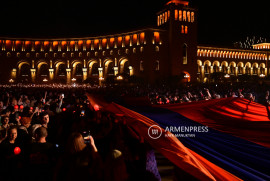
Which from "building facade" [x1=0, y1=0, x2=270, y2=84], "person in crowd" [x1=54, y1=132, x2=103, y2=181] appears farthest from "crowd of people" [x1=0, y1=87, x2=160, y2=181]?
"building facade" [x1=0, y1=0, x2=270, y2=84]

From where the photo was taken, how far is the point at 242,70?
243 feet

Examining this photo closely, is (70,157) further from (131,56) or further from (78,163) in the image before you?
(131,56)

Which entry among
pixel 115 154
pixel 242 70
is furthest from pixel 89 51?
pixel 115 154

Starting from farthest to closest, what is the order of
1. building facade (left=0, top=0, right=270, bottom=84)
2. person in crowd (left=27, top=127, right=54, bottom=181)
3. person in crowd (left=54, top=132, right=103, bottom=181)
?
building facade (left=0, top=0, right=270, bottom=84) → person in crowd (left=27, top=127, right=54, bottom=181) → person in crowd (left=54, top=132, right=103, bottom=181)

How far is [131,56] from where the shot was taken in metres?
57.6

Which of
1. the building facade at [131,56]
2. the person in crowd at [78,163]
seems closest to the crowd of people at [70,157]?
the person in crowd at [78,163]

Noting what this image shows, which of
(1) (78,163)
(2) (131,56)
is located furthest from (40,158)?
(2) (131,56)

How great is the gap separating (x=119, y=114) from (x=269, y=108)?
10.8 ft

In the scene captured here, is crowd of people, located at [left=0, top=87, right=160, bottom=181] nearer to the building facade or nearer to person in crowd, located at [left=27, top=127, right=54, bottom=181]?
person in crowd, located at [left=27, top=127, right=54, bottom=181]

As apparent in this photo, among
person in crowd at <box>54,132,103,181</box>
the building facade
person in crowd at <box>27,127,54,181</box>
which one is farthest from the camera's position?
the building facade

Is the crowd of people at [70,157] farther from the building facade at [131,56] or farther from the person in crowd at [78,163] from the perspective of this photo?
the building facade at [131,56]

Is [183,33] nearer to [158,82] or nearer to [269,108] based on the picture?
[158,82]

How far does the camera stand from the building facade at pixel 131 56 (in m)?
54.7

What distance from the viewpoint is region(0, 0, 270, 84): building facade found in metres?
→ 54.7
